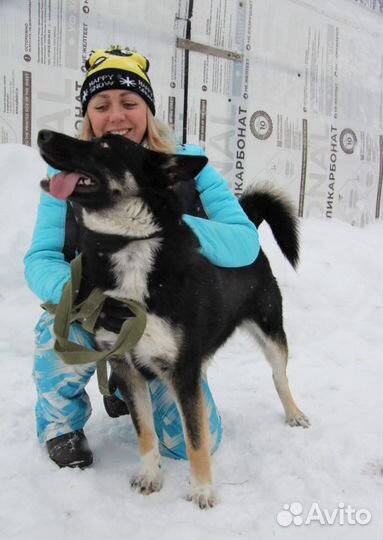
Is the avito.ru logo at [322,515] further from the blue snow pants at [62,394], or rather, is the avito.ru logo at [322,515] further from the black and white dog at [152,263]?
the blue snow pants at [62,394]

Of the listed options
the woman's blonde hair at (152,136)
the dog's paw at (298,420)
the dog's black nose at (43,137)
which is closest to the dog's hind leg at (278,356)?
the dog's paw at (298,420)

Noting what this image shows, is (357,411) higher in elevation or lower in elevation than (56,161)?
lower

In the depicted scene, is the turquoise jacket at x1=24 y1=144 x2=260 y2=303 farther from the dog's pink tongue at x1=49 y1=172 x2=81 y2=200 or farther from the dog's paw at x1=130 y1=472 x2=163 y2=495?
the dog's paw at x1=130 y1=472 x2=163 y2=495

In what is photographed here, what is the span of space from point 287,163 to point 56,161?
3.48 metres

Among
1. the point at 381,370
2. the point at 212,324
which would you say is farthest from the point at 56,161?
the point at 381,370

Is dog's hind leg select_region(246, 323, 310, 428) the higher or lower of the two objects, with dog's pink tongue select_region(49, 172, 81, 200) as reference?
lower

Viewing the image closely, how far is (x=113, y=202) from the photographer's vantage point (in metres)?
1.29

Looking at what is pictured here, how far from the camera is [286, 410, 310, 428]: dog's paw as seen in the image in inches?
73.7

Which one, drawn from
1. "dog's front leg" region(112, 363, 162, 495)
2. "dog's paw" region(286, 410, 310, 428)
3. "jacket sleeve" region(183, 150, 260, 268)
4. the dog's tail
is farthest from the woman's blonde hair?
"dog's paw" region(286, 410, 310, 428)

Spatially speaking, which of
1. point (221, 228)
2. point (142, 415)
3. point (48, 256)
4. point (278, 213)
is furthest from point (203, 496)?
point (278, 213)

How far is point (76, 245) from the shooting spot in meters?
1.69

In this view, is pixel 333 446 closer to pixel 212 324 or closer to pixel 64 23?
pixel 212 324

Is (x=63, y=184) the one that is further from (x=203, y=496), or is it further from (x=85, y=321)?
(x=203, y=496)

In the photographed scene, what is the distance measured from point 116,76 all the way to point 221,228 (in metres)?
0.69
